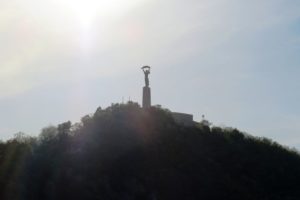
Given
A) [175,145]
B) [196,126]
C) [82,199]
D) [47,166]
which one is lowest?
[82,199]

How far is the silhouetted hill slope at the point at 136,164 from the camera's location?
28359 millimetres

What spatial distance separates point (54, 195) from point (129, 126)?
692 cm

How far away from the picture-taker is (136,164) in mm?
30656

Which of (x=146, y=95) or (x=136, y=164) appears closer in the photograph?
(x=136, y=164)

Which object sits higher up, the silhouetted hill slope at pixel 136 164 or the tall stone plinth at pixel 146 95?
the tall stone plinth at pixel 146 95

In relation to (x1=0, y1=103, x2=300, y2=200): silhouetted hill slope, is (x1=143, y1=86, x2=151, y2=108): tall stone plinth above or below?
above

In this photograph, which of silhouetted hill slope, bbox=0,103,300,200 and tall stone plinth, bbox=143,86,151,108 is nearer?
silhouetted hill slope, bbox=0,103,300,200

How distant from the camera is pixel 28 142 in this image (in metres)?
32.3

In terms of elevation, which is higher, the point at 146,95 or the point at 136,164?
the point at 146,95

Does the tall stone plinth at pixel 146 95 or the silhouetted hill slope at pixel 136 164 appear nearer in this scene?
the silhouetted hill slope at pixel 136 164

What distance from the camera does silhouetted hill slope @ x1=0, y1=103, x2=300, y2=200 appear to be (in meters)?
28.4

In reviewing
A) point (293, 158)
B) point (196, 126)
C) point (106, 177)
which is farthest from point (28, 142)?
point (293, 158)

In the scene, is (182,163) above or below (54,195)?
above

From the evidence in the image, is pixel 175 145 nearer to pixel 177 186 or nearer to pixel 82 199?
pixel 177 186
